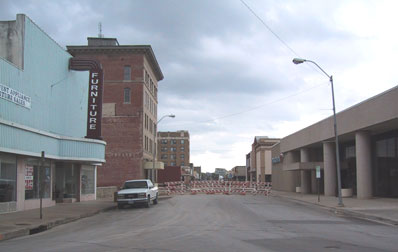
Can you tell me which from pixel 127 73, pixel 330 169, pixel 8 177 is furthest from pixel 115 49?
pixel 8 177

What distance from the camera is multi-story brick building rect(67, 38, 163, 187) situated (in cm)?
5441

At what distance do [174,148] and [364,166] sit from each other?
120 meters

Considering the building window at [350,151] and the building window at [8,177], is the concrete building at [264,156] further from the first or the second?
the building window at [8,177]

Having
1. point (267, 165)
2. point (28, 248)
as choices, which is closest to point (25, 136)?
point (28, 248)

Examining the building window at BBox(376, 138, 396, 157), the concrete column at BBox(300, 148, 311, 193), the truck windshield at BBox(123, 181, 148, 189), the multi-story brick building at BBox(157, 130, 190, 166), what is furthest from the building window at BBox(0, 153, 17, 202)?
the multi-story brick building at BBox(157, 130, 190, 166)

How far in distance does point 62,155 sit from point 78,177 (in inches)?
188

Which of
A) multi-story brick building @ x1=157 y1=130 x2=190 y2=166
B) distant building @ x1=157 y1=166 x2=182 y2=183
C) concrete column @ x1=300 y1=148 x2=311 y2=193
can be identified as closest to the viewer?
concrete column @ x1=300 y1=148 x2=311 y2=193

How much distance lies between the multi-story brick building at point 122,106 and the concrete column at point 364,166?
29862 millimetres

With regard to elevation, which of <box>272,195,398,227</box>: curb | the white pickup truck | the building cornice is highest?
the building cornice

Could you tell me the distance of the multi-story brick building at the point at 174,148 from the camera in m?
149

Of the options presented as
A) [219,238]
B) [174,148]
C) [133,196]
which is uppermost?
[174,148]

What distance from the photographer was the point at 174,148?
150 m

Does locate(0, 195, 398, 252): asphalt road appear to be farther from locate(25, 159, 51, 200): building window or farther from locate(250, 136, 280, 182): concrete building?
locate(250, 136, 280, 182): concrete building

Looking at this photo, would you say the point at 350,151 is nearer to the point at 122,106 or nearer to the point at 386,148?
the point at 386,148
